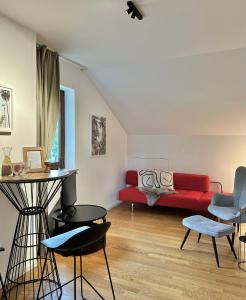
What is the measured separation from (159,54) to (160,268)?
2589 millimetres

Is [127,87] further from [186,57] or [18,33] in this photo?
[18,33]

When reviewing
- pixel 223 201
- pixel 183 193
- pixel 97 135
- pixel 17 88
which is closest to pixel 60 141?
pixel 97 135

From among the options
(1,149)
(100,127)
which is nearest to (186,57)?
(100,127)

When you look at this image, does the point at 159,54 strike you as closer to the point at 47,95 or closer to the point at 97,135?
the point at 47,95

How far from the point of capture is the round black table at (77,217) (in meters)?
2.63

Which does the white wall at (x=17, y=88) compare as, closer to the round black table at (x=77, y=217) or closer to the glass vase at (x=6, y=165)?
the glass vase at (x=6, y=165)

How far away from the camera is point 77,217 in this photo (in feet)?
8.99

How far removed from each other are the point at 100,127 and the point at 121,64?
1.20m

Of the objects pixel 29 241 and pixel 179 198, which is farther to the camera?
pixel 179 198

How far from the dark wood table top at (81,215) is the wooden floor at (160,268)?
0.52 m

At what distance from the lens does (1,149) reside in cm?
235

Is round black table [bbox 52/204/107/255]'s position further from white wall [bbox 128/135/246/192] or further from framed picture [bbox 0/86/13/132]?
white wall [bbox 128/135/246/192]

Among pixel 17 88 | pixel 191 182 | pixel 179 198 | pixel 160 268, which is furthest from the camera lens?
pixel 191 182

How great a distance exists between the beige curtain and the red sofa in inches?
83.8
